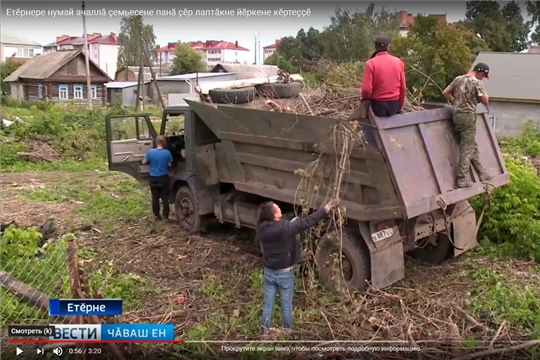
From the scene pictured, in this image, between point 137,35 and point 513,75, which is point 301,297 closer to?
point 137,35

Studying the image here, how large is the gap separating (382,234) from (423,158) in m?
0.88

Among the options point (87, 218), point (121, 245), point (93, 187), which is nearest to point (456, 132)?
point (121, 245)

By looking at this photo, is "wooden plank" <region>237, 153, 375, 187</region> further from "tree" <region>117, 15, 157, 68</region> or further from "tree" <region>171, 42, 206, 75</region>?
"tree" <region>171, 42, 206, 75</region>

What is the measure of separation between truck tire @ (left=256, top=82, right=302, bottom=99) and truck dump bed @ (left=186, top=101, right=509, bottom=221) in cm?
102

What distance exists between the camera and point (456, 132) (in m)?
6.39

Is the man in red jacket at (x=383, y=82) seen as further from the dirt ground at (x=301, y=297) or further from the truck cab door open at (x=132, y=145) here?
the truck cab door open at (x=132, y=145)

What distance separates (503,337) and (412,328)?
778mm

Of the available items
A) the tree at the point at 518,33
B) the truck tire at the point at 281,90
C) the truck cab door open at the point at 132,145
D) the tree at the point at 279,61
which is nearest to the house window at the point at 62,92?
the tree at the point at 279,61

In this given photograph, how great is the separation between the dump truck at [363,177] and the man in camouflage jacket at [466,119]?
0.26ft

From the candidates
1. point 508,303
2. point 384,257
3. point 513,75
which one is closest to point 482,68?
point 384,257

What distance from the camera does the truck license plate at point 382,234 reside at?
5.96 meters

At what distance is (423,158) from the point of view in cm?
586

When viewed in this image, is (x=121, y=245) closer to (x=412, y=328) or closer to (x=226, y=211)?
(x=226, y=211)

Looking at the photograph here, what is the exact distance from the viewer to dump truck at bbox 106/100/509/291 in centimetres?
566
